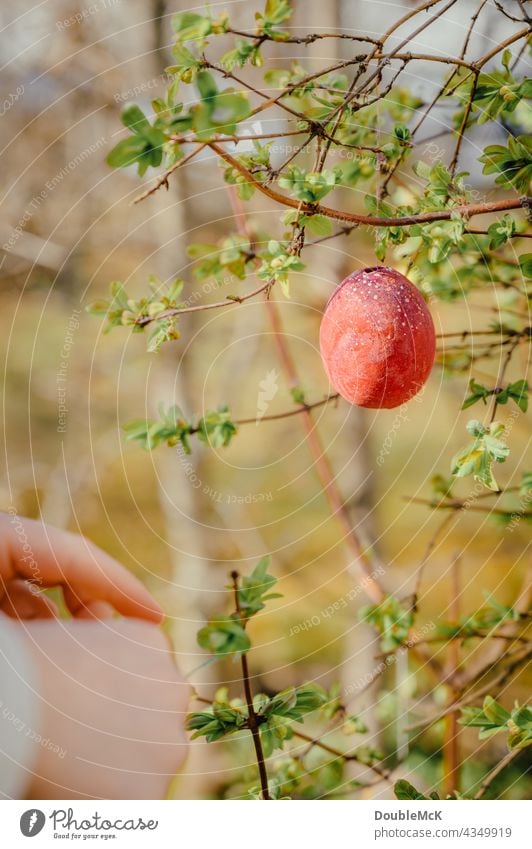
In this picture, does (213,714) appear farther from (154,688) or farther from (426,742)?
(426,742)

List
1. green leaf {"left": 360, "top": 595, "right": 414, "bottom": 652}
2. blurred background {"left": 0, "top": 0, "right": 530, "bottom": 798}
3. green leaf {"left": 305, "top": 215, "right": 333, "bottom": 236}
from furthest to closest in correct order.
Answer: blurred background {"left": 0, "top": 0, "right": 530, "bottom": 798} < green leaf {"left": 360, "top": 595, "right": 414, "bottom": 652} < green leaf {"left": 305, "top": 215, "right": 333, "bottom": 236}

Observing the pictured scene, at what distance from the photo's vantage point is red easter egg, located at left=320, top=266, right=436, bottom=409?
463mm

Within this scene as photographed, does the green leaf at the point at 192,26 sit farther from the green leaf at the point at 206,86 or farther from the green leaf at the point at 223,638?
the green leaf at the point at 223,638

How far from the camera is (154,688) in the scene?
0.78 m

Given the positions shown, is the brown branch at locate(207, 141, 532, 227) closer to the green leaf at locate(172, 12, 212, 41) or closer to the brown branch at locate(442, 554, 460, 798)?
the green leaf at locate(172, 12, 212, 41)

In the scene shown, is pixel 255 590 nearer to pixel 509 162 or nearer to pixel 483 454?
pixel 483 454

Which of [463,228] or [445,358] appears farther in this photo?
[445,358]

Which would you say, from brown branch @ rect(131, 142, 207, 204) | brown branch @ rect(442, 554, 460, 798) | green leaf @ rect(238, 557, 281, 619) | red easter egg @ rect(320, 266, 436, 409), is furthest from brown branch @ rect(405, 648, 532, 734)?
brown branch @ rect(131, 142, 207, 204)

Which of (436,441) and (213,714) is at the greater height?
(436,441)

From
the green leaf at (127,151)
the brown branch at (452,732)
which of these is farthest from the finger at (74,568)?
the green leaf at (127,151)

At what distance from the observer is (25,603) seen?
75 centimetres

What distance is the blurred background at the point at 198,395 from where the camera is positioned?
1.04 metres
